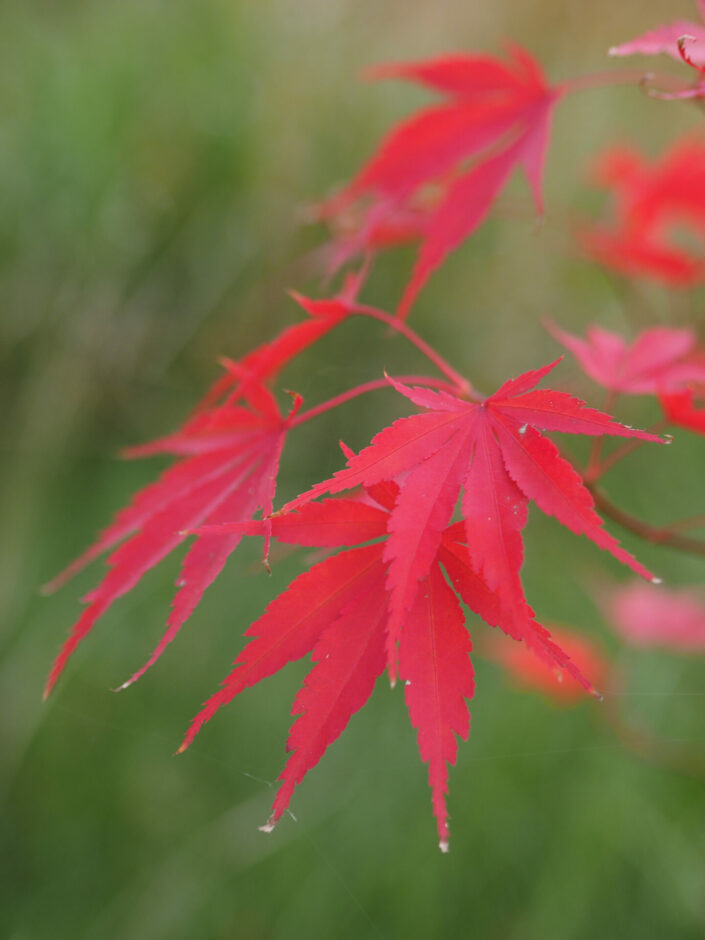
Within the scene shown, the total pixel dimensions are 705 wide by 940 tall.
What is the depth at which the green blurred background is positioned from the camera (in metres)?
1.00

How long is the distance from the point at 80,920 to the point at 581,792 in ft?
2.24

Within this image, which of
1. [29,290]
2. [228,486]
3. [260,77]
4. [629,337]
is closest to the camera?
[228,486]

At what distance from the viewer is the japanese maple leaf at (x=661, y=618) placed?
0.90m

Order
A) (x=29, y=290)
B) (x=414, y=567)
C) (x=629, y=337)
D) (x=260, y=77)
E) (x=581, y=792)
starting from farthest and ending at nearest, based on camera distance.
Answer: (x=629, y=337) → (x=260, y=77) → (x=29, y=290) → (x=581, y=792) → (x=414, y=567)

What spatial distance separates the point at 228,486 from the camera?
395 millimetres

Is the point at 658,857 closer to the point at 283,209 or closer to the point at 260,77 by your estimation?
the point at 283,209

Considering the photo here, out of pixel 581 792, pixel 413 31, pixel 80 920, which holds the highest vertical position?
pixel 413 31

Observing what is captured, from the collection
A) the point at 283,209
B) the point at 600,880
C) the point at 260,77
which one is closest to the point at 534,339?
the point at 283,209

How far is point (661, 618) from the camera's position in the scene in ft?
3.02

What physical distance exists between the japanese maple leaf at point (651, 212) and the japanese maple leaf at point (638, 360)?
26 centimetres

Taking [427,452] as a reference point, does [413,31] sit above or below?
below

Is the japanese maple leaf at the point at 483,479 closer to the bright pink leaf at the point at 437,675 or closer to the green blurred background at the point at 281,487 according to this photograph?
the bright pink leaf at the point at 437,675

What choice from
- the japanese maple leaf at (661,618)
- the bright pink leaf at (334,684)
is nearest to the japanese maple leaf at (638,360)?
the bright pink leaf at (334,684)

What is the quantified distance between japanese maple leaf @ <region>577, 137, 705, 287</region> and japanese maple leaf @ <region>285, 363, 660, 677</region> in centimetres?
47
